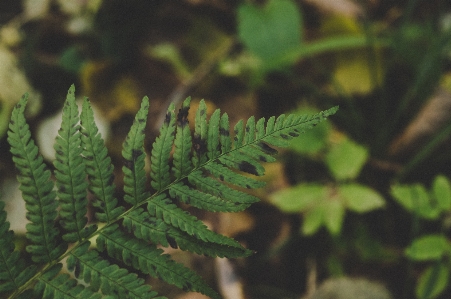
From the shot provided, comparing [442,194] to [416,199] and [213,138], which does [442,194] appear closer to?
[416,199]

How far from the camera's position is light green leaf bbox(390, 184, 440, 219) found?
4.25 feet

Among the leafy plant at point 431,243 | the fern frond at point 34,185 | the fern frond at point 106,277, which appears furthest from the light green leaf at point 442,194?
the fern frond at point 34,185

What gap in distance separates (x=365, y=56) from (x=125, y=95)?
3.80 feet

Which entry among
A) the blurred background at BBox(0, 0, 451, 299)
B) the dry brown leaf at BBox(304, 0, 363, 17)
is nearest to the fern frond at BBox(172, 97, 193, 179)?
the blurred background at BBox(0, 0, 451, 299)

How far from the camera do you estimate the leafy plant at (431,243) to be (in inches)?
48.5

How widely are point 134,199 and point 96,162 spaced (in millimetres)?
92

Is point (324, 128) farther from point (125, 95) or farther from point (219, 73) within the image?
point (125, 95)

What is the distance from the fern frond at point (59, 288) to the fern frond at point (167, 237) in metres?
0.13

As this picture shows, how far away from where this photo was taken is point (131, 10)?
6.44 feet

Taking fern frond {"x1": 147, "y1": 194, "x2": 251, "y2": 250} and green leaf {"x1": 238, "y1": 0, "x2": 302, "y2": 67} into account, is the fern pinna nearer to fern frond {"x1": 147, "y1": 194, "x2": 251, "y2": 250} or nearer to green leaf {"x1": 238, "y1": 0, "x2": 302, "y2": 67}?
fern frond {"x1": 147, "y1": 194, "x2": 251, "y2": 250}

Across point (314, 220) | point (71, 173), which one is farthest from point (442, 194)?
point (71, 173)

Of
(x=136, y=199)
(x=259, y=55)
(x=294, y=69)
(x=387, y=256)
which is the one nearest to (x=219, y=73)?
(x=259, y=55)

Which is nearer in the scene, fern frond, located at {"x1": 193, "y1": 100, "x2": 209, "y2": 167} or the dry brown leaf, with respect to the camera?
fern frond, located at {"x1": 193, "y1": 100, "x2": 209, "y2": 167}

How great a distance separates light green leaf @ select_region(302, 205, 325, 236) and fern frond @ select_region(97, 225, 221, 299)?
752 millimetres
